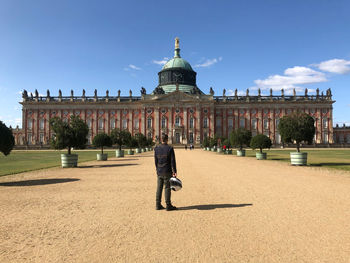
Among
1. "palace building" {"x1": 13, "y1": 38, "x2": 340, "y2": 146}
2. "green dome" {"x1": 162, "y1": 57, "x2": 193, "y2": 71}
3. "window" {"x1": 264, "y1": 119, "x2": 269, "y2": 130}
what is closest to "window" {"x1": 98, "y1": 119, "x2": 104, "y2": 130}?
"palace building" {"x1": 13, "y1": 38, "x2": 340, "y2": 146}

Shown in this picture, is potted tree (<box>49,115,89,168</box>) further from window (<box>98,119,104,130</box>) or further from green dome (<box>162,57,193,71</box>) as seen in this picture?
green dome (<box>162,57,193,71</box>)

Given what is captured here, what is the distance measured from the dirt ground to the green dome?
238 feet

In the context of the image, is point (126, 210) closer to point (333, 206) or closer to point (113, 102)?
point (333, 206)

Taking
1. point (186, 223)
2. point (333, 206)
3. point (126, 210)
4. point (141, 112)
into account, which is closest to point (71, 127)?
point (126, 210)

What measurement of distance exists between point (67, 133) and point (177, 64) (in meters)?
64.3

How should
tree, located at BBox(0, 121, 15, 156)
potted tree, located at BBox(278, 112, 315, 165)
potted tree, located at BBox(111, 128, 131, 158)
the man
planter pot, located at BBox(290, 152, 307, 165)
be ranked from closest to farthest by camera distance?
1. the man
2. tree, located at BBox(0, 121, 15, 156)
3. planter pot, located at BBox(290, 152, 307, 165)
4. potted tree, located at BBox(278, 112, 315, 165)
5. potted tree, located at BBox(111, 128, 131, 158)

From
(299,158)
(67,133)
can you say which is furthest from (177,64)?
(299,158)

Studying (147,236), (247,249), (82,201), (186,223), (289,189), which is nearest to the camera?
(247,249)

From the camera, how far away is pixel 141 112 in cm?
7306

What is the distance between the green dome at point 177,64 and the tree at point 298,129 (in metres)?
62.4

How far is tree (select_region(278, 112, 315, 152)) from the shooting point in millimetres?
17984

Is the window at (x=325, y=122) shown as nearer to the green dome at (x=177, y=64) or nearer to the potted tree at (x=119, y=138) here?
the green dome at (x=177, y=64)

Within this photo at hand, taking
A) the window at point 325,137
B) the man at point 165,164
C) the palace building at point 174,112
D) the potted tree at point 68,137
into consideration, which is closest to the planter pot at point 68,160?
the potted tree at point 68,137

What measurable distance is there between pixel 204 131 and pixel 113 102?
25531mm
